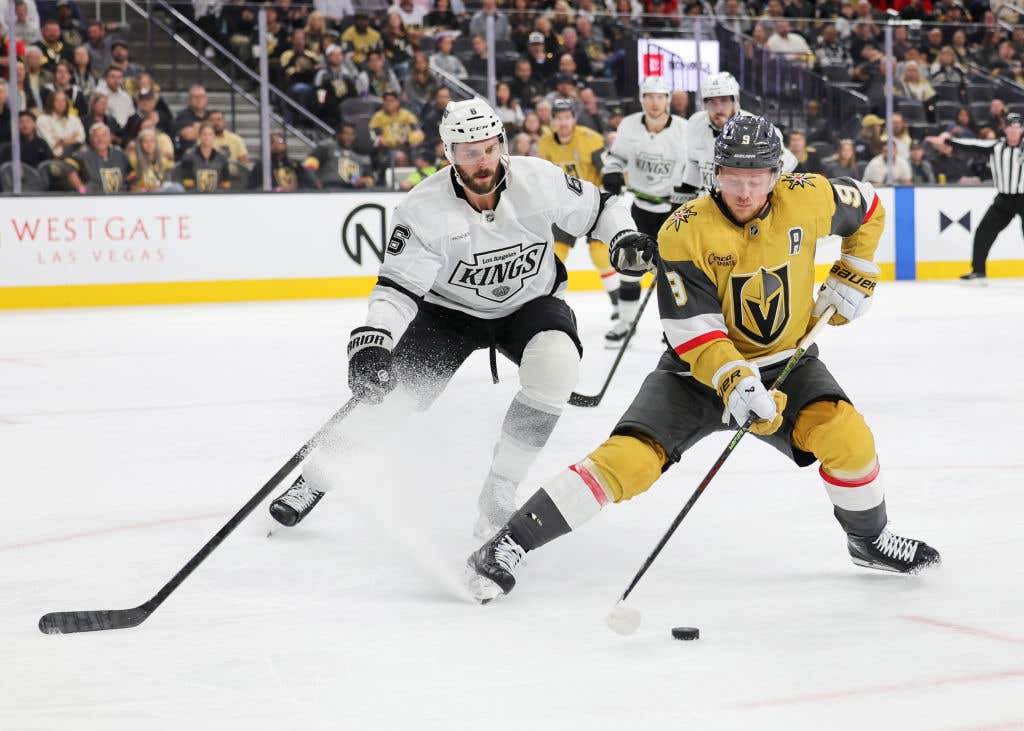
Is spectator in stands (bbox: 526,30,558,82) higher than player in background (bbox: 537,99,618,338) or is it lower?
higher

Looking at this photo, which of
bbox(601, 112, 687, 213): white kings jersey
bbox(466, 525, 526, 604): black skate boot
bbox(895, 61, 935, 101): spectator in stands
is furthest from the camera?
bbox(895, 61, 935, 101): spectator in stands

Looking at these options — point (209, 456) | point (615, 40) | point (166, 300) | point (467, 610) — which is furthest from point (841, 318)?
point (615, 40)

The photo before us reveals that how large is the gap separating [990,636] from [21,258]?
7.96m

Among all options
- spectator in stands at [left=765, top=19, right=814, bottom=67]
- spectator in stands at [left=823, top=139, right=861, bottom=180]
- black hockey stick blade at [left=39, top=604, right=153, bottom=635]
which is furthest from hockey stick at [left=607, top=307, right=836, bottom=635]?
spectator in stands at [left=765, top=19, right=814, bottom=67]

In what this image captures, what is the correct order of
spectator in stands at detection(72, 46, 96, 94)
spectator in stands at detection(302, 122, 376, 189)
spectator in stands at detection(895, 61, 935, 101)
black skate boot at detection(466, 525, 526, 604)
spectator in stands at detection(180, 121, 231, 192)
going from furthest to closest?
spectator in stands at detection(895, 61, 935, 101) → spectator in stands at detection(302, 122, 376, 189) → spectator in stands at detection(180, 121, 231, 192) → spectator in stands at detection(72, 46, 96, 94) → black skate boot at detection(466, 525, 526, 604)

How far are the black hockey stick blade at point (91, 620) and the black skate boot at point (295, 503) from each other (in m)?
0.81

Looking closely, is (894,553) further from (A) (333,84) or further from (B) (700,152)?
(A) (333,84)

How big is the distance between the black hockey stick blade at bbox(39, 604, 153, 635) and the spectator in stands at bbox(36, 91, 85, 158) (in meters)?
7.16

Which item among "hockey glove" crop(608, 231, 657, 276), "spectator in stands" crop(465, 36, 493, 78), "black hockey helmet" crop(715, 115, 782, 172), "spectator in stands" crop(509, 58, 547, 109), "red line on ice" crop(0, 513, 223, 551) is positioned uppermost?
"spectator in stands" crop(465, 36, 493, 78)

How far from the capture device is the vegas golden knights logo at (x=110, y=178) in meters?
9.35

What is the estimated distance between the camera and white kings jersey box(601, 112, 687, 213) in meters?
7.75

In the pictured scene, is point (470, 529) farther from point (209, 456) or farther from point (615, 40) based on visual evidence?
point (615, 40)

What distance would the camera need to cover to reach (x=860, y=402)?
17.9ft

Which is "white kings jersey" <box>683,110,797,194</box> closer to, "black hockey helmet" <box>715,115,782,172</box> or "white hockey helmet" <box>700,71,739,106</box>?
"white hockey helmet" <box>700,71,739,106</box>
